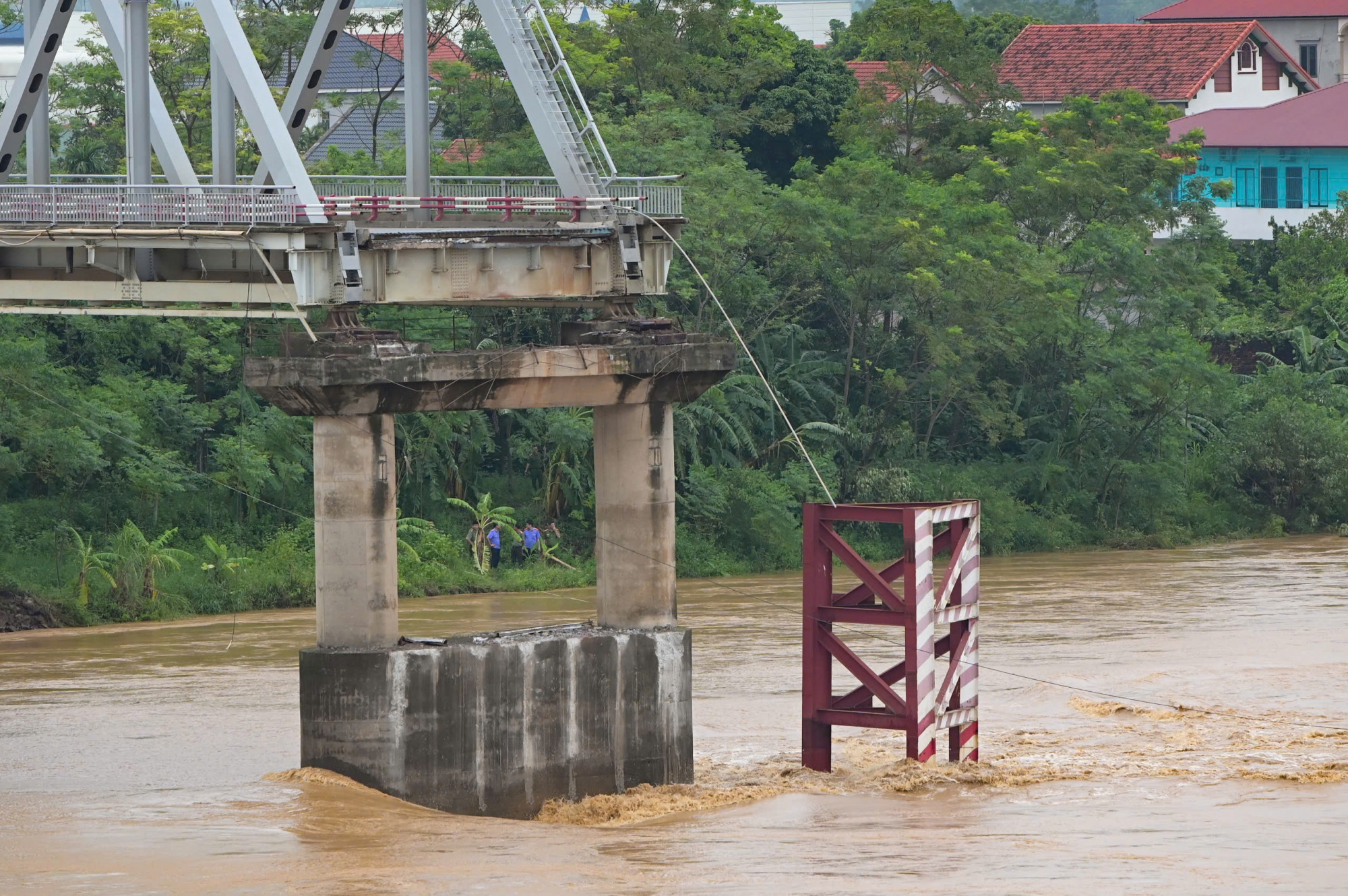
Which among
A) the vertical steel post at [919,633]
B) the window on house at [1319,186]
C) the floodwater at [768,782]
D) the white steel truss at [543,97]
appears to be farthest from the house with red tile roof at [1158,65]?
the vertical steel post at [919,633]

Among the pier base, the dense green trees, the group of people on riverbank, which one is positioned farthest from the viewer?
the group of people on riverbank

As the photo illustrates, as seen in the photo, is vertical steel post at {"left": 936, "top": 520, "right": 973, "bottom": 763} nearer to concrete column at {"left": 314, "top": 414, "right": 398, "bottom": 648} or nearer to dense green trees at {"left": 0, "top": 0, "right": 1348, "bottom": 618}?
concrete column at {"left": 314, "top": 414, "right": 398, "bottom": 648}

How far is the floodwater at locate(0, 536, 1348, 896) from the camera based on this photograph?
18.1 metres

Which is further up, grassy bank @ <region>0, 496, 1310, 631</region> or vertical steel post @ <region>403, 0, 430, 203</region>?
vertical steel post @ <region>403, 0, 430, 203</region>

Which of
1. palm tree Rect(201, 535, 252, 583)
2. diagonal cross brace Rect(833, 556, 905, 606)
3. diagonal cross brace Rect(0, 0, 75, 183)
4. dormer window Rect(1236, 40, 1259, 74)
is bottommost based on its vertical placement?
palm tree Rect(201, 535, 252, 583)

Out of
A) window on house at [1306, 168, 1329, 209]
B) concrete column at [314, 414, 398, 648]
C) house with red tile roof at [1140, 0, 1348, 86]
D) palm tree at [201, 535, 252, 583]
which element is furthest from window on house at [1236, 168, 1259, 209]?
concrete column at [314, 414, 398, 648]

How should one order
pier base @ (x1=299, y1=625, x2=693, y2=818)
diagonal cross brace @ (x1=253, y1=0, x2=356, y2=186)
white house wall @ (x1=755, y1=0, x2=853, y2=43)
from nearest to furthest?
1. pier base @ (x1=299, y1=625, x2=693, y2=818)
2. diagonal cross brace @ (x1=253, y1=0, x2=356, y2=186)
3. white house wall @ (x1=755, y1=0, x2=853, y2=43)

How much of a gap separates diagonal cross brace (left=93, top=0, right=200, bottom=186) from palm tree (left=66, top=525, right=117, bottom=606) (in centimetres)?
1156

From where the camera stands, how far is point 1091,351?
50.1 m

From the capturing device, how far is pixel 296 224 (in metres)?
22.6

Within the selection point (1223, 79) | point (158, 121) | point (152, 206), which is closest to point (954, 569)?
point (152, 206)

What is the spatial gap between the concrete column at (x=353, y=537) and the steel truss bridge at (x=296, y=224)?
175 centimetres

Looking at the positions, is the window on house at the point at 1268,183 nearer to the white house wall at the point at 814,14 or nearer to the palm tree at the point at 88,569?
the palm tree at the point at 88,569

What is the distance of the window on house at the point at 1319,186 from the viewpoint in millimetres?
69562
